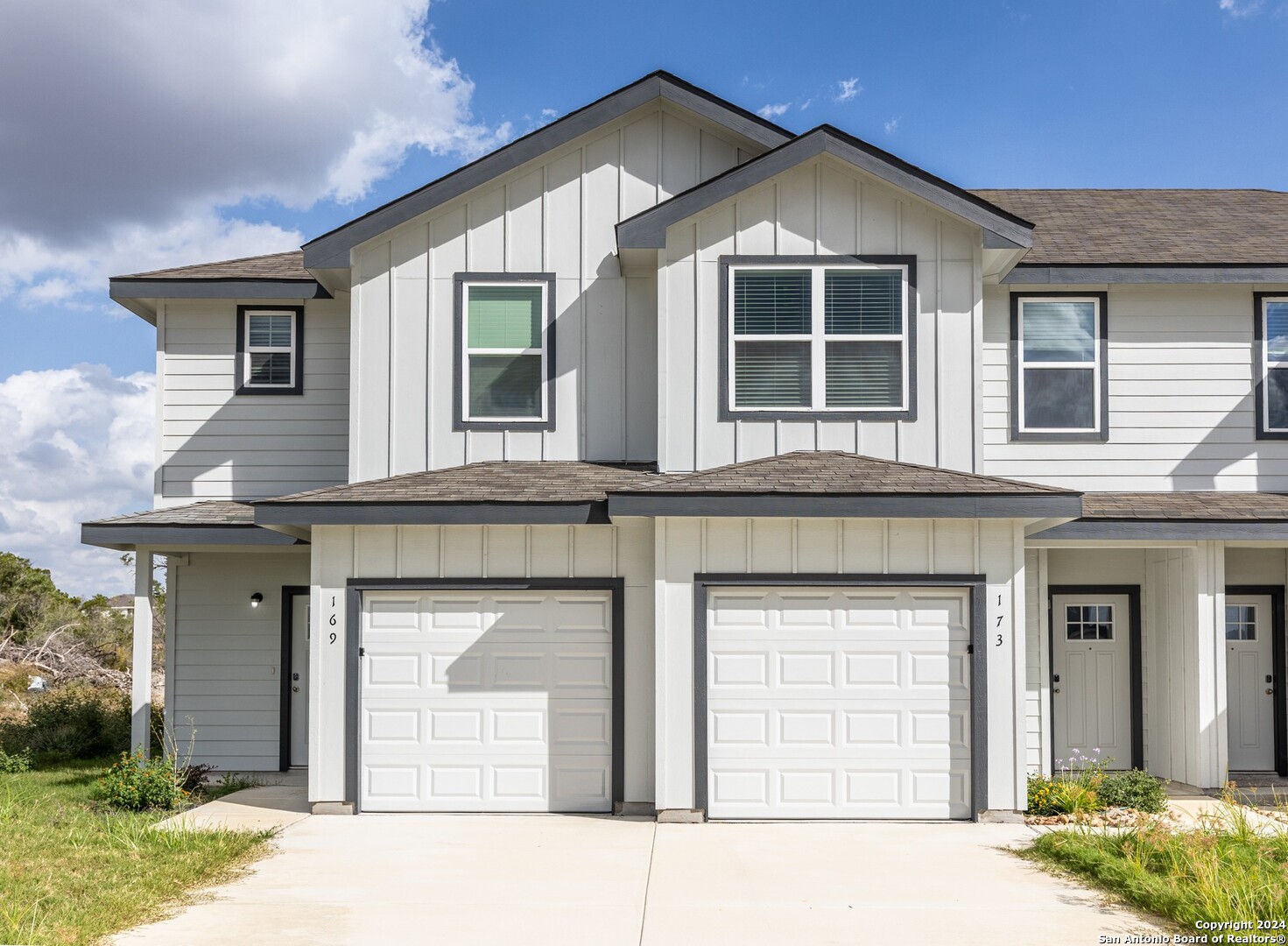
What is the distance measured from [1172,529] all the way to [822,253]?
4.61 metres

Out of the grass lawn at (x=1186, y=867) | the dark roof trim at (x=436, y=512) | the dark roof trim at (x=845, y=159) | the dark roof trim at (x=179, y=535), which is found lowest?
the grass lawn at (x=1186, y=867)

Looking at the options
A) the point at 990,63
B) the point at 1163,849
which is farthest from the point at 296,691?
the point at 990,63

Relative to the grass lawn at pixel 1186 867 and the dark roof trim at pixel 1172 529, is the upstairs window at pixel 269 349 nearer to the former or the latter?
the dark roof trim at pixel 1172 529

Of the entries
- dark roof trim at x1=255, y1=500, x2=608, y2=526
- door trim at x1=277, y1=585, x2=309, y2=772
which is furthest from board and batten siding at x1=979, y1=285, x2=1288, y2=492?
door trim at x1=277, y1=585, x2=309, y2=772

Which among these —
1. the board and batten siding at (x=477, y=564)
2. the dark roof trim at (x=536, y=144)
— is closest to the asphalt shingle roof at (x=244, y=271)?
the dark roof trim at (x=536, y=144)

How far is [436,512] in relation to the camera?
1095cm

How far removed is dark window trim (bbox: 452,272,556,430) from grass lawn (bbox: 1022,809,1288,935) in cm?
656

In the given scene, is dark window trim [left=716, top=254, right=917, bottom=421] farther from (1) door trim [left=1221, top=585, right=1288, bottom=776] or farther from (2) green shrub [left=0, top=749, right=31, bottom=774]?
(2) green shrub [left=0, top=749, right=31, bottom=774]

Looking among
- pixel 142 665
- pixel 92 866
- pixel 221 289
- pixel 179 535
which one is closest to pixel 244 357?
pixel 221 289

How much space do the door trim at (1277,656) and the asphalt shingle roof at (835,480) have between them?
510 centimetres

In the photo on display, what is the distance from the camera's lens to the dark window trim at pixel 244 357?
1422 cm

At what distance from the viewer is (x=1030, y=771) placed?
492 inches

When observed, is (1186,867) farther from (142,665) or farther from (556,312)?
(142,665)

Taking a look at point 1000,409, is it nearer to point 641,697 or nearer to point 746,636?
point 746,636
